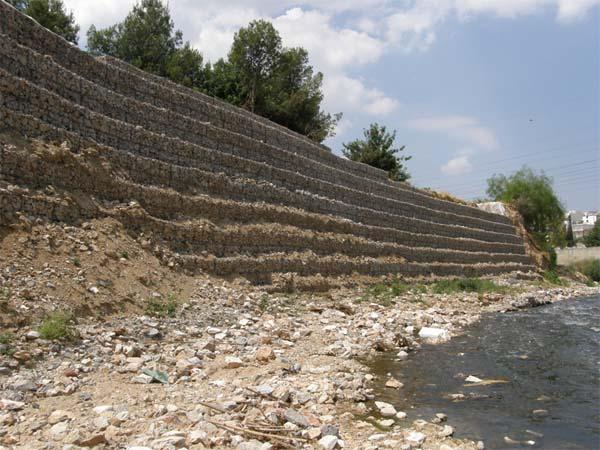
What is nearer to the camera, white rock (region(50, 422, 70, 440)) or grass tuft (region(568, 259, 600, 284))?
white rock (region(50, 422, 70, 440))

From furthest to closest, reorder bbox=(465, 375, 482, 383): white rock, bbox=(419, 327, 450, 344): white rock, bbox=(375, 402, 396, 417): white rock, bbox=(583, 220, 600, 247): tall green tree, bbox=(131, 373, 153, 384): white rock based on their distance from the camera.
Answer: bbox=(583, 220, 600, 247): tall green tree, bbox=(419, 327, 450, 344): white rock, bbox=(465, 375, 482, 383): white rock, bbox=(131, 373, 153, 384): white rock, bbox=(375, 402, 396, 417): white rock

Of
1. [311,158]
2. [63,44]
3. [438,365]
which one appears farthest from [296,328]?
[311,158]

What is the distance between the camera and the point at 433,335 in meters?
10.3

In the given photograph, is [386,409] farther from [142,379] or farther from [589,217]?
[589,217]

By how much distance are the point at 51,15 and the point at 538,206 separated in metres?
30.4

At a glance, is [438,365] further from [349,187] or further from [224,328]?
[349,187]

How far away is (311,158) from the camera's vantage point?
17.3 meters

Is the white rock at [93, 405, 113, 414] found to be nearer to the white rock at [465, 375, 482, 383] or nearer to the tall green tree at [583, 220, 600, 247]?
the white rock at [465, 375, 482, 383]

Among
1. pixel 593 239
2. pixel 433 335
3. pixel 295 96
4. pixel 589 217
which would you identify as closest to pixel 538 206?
pixel 295 96

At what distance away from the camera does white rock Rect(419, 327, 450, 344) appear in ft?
33.3

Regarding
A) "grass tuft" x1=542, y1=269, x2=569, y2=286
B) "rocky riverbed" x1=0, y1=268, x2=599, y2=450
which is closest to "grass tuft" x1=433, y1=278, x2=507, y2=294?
"rocky riverbed" x1=0, y1=268, x2=599, y2=450

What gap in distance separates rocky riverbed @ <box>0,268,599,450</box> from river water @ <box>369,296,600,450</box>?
34 centimetres

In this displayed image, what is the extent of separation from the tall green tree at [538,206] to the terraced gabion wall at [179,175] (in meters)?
20.3

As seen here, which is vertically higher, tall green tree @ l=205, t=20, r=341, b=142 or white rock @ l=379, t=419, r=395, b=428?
tall green tree @ l=205, t=20, r=341, b=142
